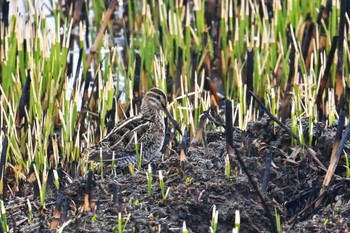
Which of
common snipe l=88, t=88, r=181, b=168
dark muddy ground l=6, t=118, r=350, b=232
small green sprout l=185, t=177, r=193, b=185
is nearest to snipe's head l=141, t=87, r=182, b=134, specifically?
common snipe l=88, t=88, r=181, b=168

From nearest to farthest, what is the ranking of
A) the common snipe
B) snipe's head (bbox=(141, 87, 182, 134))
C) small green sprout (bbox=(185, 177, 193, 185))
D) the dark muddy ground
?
the dark muddy ground → small green sprout (bbox=(185, 177, 193, 185)) → the common snipe → snipe's head (bbox=(141, 87, 182, 134))

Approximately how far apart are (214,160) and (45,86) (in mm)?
1837

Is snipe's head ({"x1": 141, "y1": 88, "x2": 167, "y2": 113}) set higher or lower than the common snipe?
higher

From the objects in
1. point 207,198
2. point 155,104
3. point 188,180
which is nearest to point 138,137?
point 155,104

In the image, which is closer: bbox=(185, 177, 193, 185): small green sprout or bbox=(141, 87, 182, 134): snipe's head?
bbox=(185, 177, 193, 185): small green sprout

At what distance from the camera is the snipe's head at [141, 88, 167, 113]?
668cm

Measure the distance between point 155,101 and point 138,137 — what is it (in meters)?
0.35

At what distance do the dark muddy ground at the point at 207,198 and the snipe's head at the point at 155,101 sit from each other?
731 millimetres

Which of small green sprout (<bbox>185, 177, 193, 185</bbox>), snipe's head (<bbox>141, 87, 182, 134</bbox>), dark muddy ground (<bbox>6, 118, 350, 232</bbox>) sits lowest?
dark muddy ground (<bbox>6, 118, 350, 232</bbox>)

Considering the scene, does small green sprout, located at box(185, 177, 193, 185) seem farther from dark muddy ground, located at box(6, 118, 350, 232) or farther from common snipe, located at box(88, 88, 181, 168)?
common snipe, located at box(88, 88, 181, 168)

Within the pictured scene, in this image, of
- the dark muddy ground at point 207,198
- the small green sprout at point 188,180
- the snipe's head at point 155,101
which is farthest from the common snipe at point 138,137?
the small green sprout at point 188,180

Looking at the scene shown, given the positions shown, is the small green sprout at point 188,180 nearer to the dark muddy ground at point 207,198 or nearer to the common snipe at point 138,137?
the dark muddy ground at point 207,198

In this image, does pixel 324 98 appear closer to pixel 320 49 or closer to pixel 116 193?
pixel 320 49

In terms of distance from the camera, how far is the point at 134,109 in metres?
7.70
